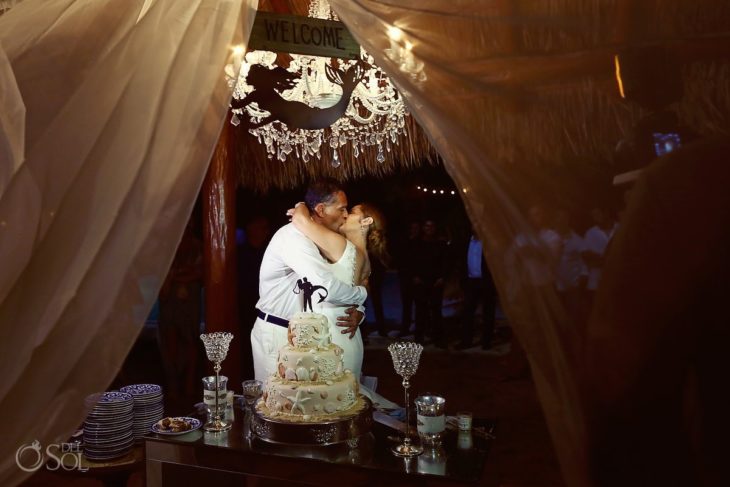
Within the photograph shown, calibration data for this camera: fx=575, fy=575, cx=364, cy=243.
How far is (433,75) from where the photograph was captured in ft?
4.34

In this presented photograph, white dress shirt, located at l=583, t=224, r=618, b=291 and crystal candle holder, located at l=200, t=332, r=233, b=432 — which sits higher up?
white dress shirt, located at l=583, t=224, r=618, b=291

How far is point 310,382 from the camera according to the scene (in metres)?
2.38

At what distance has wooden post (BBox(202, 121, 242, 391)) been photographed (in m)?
4.12

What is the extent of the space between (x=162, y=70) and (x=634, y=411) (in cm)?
132

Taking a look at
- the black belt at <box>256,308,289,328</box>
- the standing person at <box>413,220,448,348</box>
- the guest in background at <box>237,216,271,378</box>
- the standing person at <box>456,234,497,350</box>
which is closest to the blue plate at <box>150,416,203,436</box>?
the black belt at <box>256,308,289,328</box>

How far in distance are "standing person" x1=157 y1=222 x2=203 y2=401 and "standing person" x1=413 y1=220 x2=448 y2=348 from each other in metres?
2.95

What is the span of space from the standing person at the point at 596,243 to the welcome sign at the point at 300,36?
1.34m

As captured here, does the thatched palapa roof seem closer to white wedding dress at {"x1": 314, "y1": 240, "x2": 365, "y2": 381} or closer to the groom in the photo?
the groom

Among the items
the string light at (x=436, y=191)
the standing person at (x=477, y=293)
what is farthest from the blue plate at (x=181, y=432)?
the string light at (x=436, y=191)

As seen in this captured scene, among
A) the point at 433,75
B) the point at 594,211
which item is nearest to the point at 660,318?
the point at 594,211

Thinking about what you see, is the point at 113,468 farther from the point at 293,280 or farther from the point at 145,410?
the point at 293,280

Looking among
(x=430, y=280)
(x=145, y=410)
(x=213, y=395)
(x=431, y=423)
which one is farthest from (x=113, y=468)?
(x=430, y=280)

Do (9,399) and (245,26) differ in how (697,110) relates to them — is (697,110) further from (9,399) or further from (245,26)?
(9,399)

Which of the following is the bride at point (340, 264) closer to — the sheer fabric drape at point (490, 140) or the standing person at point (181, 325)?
the standing person at point (181, 325)
